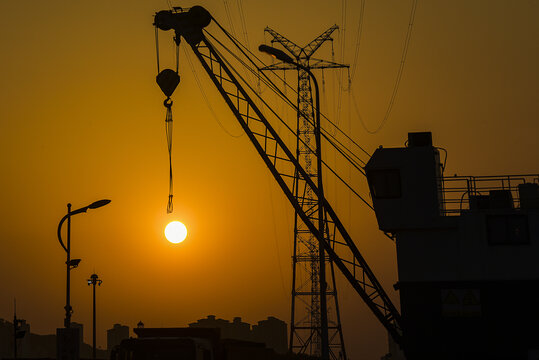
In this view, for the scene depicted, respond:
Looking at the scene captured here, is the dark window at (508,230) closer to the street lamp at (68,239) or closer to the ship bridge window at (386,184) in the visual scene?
the ship bridge window at (386,184)

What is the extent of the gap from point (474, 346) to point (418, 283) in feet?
13.7

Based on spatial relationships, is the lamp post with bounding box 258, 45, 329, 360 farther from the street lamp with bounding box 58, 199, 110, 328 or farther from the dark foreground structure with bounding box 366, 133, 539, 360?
the street lamp with bounding box 58, 199, 110, 328

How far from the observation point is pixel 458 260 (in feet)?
144

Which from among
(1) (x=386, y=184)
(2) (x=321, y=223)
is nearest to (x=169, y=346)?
(2) (x=321, y=223)

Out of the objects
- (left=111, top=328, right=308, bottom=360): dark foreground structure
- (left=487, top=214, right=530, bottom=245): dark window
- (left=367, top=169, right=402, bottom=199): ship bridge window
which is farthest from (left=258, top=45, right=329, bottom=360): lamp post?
(left=487, top=214, right=530, bottom=245): dark window

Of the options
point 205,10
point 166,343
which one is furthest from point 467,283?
point 205,10

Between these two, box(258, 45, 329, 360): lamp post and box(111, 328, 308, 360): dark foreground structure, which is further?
box(258, 45, 329, 360): lamp post

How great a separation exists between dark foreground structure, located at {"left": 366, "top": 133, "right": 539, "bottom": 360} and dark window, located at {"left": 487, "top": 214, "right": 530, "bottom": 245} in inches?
2.0

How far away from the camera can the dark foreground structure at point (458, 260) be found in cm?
4259

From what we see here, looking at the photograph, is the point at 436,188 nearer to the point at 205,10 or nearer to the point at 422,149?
the point at 422,149

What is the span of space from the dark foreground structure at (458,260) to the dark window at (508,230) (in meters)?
0.05

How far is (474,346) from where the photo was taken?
42469 mm

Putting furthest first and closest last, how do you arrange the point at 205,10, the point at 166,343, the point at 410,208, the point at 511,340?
the point at 205,10 → the point at 410,208 → the point at 511,340 → the point at 166,343

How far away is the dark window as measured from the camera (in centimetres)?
4394
